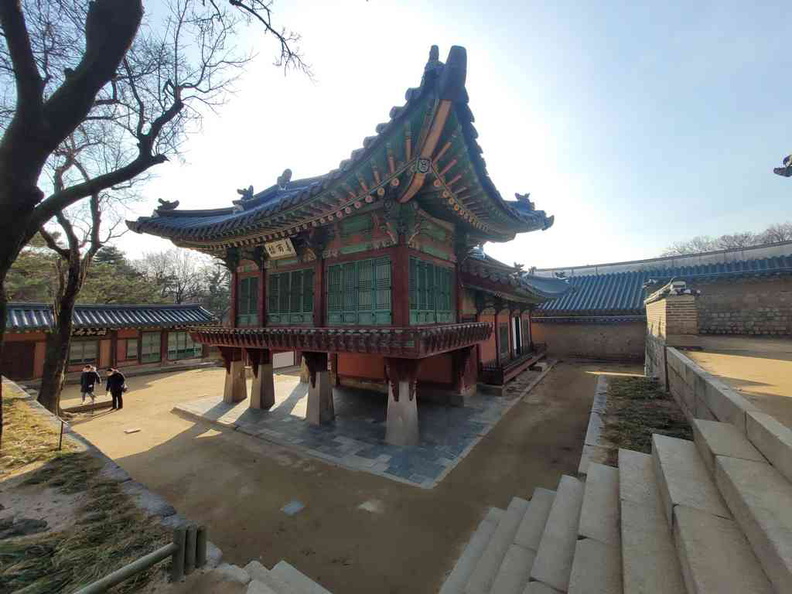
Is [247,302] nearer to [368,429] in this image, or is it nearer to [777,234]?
[368,429]

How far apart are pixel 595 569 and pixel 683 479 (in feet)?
4.36

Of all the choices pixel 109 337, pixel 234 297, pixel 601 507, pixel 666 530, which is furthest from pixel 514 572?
pixel 109 337

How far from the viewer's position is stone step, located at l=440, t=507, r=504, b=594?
370 cm

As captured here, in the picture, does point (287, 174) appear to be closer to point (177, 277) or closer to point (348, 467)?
point (348, 467)

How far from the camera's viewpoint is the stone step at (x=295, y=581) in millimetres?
3182

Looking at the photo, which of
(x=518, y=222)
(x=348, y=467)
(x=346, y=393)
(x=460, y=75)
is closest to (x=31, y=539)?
(x=348, y=467)

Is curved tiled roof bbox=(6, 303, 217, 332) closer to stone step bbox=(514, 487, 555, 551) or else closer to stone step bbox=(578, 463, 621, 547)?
stone step bbox=(514, 487, 555, 551)

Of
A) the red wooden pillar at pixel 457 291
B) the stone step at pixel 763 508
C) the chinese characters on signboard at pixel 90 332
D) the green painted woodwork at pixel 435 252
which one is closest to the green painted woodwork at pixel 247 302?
the green painted woodwork at pixel 435 252

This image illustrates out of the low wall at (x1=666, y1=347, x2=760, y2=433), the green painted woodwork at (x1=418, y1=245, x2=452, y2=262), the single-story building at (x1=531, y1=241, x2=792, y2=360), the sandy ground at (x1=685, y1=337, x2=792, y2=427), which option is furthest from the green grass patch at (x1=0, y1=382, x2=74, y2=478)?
the single-story building at (x1=531, y1=241, x2=792, y2=360)

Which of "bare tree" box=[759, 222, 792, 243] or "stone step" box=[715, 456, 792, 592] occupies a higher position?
"bare tree" box=[759, 222, 792, 243]

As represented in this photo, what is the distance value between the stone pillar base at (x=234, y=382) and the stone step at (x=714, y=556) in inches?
478

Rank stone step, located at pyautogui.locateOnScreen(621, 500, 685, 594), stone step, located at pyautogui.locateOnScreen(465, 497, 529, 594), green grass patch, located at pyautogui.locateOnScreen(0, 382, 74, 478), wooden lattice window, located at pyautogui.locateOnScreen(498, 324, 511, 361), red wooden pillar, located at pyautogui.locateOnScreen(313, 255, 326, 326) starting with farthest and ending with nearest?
wooden lattice window, located at pyautogui.locateOnScreen(498, 324, 511, 361), red wooden pillar, located at pyautogui.locateOnScreen(313, 255, 326, 326), green grass patch, located at pyautogui.locateOnScreen(0, 382, 74, 478), stone step, located at pyautogui.locateOnScreen(465, 497, 529, 594), stone step, located at pyautogui.locateOnScreen(621, 500, 685, 594)

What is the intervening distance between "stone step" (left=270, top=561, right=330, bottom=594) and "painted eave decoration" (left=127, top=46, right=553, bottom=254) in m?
5.87

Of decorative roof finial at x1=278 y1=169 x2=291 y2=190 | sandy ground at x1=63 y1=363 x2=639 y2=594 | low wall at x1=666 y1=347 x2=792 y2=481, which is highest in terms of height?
decorative roof finial at x1=278 y1=169 x2=291 y2=190
